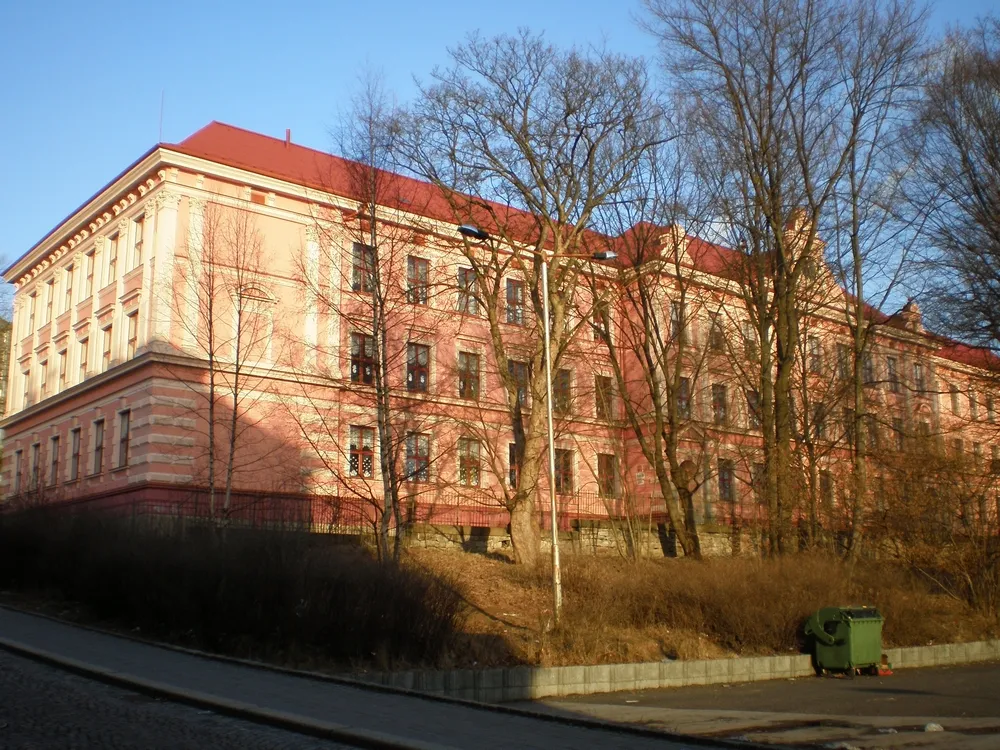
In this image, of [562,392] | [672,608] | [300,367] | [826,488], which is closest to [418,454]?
[300,367]

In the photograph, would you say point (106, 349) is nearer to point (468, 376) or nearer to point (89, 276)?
point (89, 276)

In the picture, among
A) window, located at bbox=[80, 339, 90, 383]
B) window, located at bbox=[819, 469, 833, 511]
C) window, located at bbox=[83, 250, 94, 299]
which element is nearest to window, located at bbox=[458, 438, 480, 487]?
window, located at bbox=[819, 469, 833, 511]

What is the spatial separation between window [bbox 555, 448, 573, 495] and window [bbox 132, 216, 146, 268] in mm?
17918

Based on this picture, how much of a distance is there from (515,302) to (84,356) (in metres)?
19.8

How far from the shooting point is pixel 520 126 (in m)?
30.2

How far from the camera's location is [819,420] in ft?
104

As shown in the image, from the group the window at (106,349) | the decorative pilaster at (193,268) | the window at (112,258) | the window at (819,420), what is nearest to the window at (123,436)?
the window at (106,349)

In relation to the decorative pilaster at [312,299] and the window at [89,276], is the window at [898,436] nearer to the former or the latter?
the decorative pilaster at [312,299]

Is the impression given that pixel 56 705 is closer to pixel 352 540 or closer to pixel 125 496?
pixel 352 540

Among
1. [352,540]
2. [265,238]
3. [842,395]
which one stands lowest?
[352,540]

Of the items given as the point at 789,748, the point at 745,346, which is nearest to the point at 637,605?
the point at 789,748

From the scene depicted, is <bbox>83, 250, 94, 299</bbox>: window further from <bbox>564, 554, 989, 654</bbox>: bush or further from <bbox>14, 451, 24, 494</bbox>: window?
<bbox>564, 554, 989, 654</bbox>: bush

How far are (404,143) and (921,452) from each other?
57.4ft

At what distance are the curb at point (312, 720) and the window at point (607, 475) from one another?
20.5m
